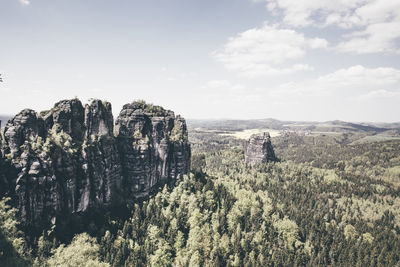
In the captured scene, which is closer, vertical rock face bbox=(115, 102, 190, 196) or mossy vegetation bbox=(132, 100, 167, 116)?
vertical rock face bbox=(115, 102, 190, 196)

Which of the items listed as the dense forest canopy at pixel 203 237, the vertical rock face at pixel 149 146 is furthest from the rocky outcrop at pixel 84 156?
the dense forest canopy at pixel 203 237

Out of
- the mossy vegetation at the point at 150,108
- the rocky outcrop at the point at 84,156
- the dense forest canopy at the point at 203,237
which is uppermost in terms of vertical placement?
the mossy vegetation at the point at 150,108

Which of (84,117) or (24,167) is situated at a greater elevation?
(84,117)

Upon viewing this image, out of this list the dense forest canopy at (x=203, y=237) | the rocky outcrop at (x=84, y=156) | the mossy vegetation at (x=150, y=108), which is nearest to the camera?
the dense forest canopy at (x=203, y=237)

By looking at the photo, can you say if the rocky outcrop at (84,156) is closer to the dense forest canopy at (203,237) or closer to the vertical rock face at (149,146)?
the vertical rock face at (149,146)

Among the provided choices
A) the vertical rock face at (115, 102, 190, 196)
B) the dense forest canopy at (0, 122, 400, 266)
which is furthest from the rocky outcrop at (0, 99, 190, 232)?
the dense forest canopy at (0, 122, 400, 266)

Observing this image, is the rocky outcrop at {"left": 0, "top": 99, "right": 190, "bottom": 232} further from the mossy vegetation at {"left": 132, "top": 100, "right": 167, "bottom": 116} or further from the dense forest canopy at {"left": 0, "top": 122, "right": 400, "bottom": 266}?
the dense forest canopy at {"left": 0, "top": 122, "right": 400, "bottom": 266}

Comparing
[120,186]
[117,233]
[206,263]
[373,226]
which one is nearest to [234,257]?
[206,263]

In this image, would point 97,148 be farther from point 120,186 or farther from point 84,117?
point 120,186
